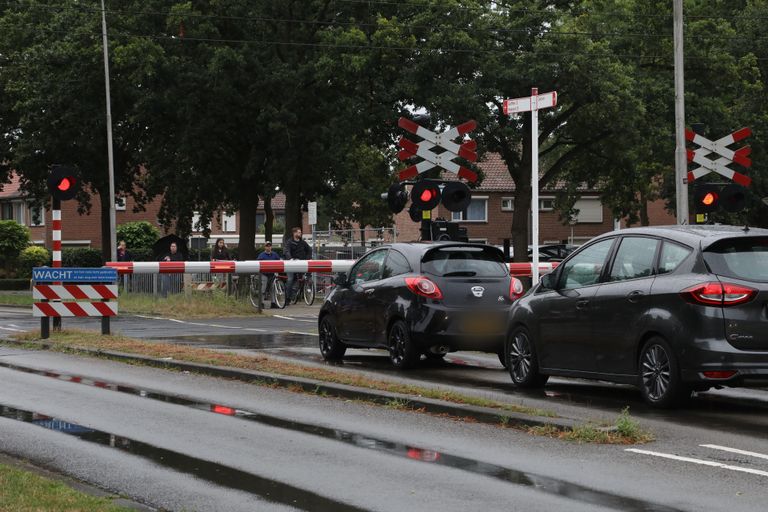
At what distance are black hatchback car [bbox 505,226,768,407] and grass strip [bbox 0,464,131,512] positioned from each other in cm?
543

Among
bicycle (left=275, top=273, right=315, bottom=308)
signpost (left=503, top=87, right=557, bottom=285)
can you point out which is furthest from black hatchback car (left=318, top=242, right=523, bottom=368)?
bicycle (left=275, top=273, right=315, bottom=308)

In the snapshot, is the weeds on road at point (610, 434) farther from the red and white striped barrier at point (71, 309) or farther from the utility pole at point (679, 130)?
the utility pole at point (679, 130)

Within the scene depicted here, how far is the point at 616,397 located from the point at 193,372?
17.0ft

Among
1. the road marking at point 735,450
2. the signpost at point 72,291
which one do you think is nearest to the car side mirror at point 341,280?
the signpost at point 72,291

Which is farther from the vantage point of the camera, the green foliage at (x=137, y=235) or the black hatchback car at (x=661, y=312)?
the green foliage at (x=137, y=235)

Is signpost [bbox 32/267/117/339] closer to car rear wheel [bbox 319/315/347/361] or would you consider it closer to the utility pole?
car rear wheel [bbox 319/315/347/361]

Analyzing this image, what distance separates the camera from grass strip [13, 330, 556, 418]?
1134 cm

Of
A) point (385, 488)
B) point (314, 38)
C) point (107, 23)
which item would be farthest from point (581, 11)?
point (385, 488)

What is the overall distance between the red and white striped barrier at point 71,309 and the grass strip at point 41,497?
11.4 meters

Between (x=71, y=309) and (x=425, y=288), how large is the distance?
22.1ft

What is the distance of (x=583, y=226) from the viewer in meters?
79.8

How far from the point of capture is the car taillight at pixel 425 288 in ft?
48.6

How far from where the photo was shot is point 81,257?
64.4 metres

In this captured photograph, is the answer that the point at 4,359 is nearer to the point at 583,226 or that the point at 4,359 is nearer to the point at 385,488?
the point at 385,488
